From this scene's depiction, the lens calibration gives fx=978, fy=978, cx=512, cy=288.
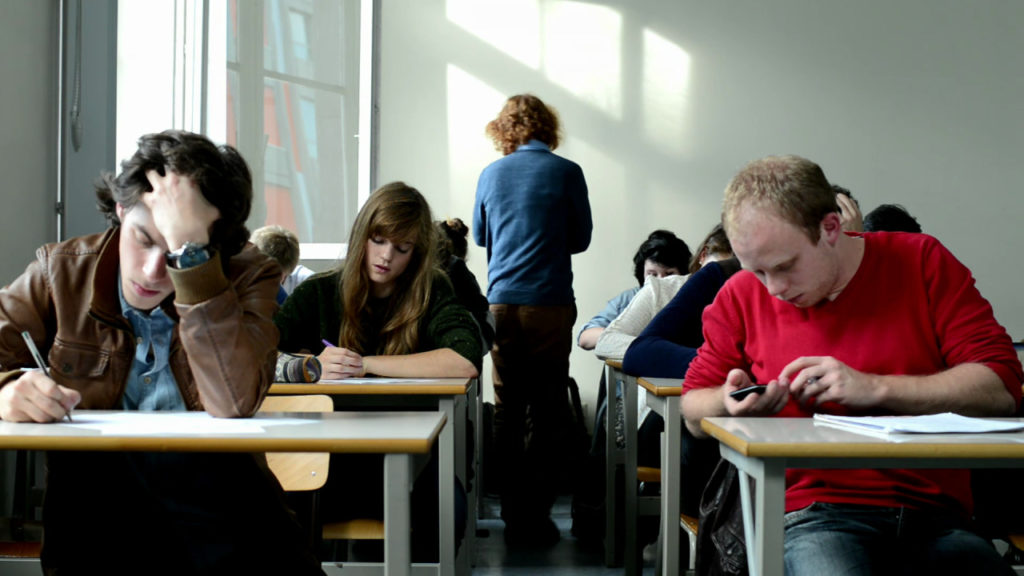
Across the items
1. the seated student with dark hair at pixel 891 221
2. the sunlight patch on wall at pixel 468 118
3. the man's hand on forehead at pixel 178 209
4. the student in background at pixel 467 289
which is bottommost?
the student in background at pixel 467 289

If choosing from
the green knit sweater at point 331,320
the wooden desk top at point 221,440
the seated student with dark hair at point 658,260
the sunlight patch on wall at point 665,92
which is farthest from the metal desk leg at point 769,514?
the sunlight patch on wall at point 665,92

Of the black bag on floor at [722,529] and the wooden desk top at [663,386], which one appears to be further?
the wooden desk top at [663,386]

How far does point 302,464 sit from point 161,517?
47 cm

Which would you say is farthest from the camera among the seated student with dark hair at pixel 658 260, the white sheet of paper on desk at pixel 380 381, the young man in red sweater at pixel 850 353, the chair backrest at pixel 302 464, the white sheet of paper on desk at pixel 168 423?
the seated student with dark hair at pixel 658 260

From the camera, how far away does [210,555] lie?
145 cm

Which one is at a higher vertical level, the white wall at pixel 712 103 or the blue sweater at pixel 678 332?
the white wall at pixel 712 103

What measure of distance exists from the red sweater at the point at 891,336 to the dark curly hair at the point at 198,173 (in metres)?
0.95

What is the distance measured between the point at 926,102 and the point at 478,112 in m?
2.53

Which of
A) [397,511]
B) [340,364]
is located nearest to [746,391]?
[397,511]

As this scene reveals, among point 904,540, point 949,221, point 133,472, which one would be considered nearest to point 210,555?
point 133,472

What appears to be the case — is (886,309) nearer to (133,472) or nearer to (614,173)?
(133,472)

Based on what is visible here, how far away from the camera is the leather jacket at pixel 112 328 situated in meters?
1.60

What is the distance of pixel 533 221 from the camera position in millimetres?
4078

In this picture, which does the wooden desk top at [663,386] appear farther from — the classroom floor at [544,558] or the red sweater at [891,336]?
the classroom floor at [544,558]
